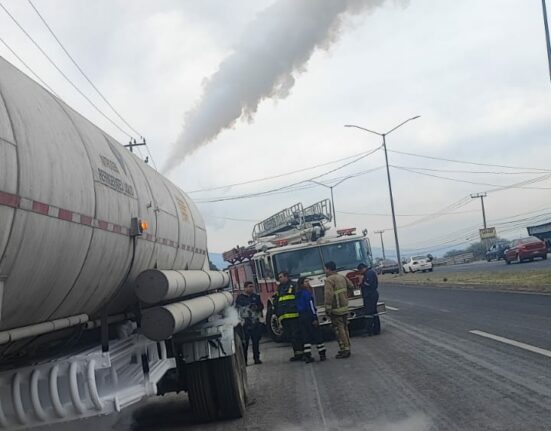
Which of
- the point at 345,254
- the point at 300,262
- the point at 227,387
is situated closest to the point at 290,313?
the point at 300,262

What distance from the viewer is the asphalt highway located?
657 centimetres

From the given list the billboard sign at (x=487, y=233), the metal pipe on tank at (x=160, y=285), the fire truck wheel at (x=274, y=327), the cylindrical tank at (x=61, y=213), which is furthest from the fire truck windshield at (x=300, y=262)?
the billboard sign at (x=487, y=233)

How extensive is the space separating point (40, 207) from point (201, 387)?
4.24 metres

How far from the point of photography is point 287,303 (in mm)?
12094

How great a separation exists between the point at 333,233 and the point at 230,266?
21.0ft

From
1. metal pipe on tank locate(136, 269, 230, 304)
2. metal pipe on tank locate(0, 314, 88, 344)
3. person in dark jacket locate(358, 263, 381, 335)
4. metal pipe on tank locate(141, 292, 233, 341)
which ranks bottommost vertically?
person in dark jacket locate(358, 263, 381, 335)

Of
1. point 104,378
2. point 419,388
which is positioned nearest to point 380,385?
point 419,388

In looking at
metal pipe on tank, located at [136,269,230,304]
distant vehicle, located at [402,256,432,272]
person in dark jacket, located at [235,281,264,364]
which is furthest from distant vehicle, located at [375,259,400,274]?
metal pipe on tank, located at [136,269,230,304]

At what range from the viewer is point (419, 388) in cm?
809

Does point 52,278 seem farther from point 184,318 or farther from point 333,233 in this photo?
point 333,233

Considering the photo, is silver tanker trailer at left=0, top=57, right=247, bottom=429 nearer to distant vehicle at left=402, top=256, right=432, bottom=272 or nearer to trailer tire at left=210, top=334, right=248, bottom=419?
trailer tire at left=210, top=334, right=248, bottom=419

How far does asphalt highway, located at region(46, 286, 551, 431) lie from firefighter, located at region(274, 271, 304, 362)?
0.38m

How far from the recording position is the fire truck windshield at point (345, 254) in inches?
591

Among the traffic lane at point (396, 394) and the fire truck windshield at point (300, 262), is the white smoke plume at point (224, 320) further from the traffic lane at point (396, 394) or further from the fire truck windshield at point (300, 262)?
the fire truck windshield at point (300, 262)
